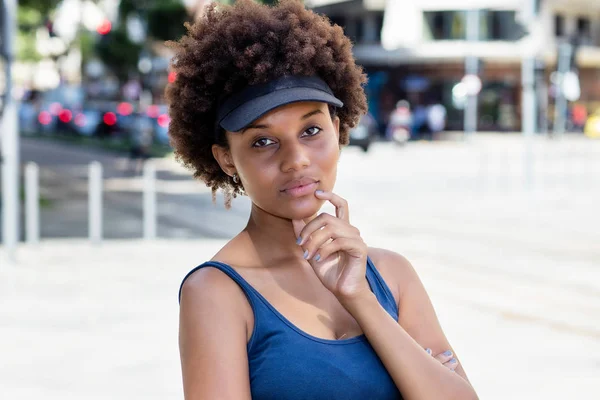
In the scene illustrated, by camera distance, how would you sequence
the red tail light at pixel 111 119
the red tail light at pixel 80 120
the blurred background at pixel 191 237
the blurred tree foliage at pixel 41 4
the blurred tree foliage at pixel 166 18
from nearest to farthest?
the blurred background at pixel 191 237 → the blurred tree foliage at pixel 41 4 → the blurred tree foliage at pixel 166 18 → the red tail light at pixel 111 119 → the red tail light at pixel 80 120

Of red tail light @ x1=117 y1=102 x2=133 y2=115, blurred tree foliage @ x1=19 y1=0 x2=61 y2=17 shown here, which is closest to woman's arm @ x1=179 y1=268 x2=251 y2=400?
blurred tree foliage @ x1=19 y1=0 x2=61 y2=17

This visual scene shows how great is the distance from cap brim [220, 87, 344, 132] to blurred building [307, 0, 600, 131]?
174 feet

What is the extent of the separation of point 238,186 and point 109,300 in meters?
6.21

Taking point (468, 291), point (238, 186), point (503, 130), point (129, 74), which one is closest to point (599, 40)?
point (503, 130)

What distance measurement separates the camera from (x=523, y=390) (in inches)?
230

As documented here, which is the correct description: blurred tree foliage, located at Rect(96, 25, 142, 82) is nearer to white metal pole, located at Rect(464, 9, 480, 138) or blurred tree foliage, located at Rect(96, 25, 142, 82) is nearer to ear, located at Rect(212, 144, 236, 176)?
white metal pole, located at Rect(464, 9, 480, 138)

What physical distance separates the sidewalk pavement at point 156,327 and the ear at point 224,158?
3.53 m

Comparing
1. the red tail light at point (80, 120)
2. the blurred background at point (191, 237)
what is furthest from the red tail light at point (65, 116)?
the blurred background at point (191, 237)

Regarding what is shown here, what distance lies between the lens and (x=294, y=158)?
2.16m

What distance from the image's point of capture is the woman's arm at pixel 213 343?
6.52 feet

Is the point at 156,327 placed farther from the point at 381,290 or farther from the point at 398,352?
the point at 398,352

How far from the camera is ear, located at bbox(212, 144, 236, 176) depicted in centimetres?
235

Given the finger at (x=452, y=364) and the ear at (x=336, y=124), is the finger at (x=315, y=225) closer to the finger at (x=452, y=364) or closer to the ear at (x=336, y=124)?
the ear at (x=336, y=124)

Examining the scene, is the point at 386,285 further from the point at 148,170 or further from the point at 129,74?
the point at 129,74
